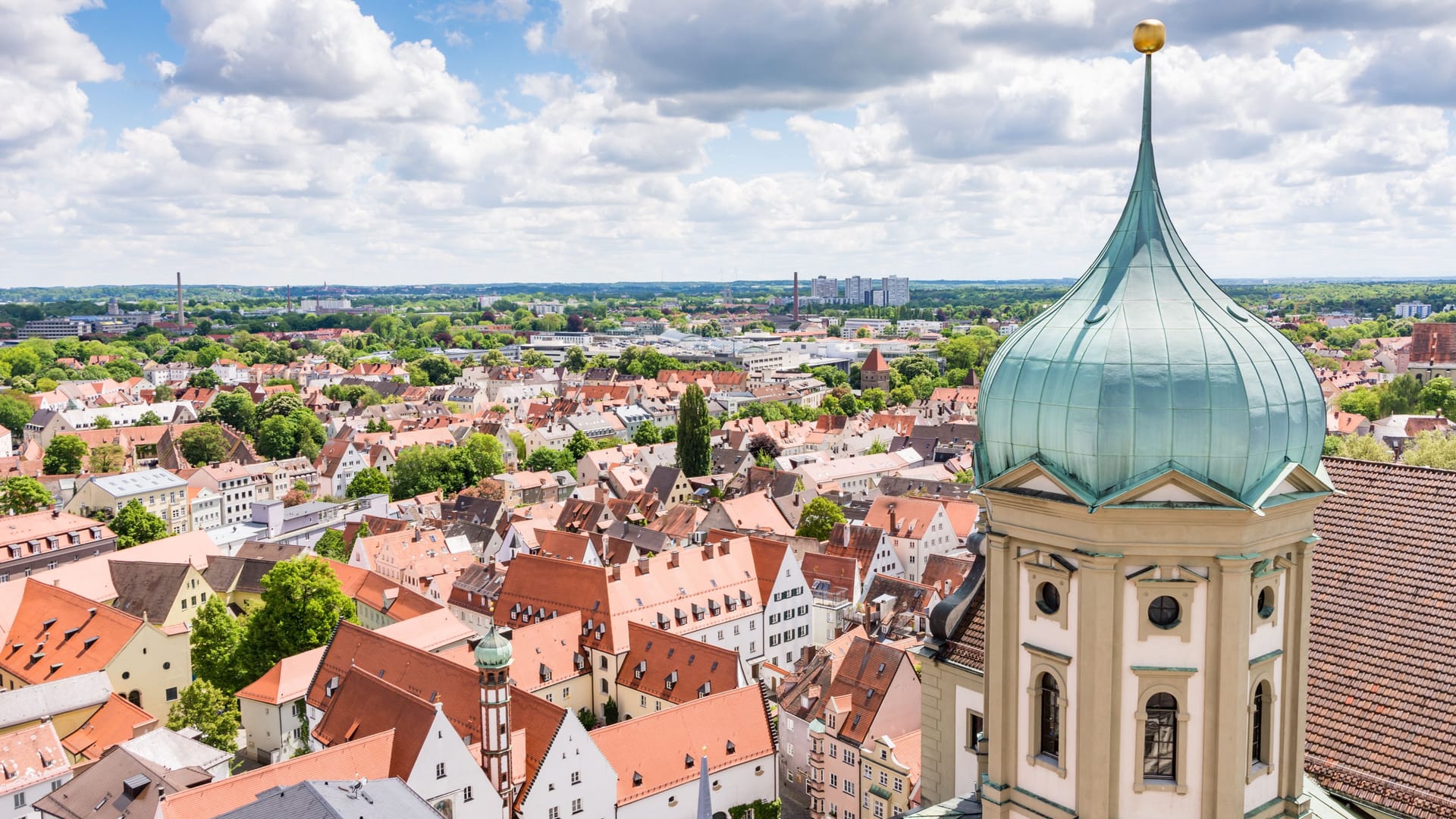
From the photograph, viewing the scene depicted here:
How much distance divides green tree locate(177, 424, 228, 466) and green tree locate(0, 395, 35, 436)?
44.9m

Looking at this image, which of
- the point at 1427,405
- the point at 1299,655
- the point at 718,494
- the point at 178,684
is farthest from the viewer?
the point at 1427,405

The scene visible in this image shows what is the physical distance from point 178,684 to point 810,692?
31495 millimetres

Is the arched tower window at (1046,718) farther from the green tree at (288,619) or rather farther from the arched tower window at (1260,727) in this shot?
the green tree at (288,619)

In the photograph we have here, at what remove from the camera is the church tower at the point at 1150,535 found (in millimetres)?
13609

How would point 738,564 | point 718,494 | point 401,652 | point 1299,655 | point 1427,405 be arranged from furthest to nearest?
point 1427,405, point 718,494, point 738,564, point 401,652, point 1299,655

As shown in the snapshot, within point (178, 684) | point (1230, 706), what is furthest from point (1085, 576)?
point (178, 684)

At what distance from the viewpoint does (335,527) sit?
8950cm

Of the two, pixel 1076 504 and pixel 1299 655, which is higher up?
pixel 1076 504

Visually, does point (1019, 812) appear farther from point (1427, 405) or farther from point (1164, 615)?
point (1427, 405)

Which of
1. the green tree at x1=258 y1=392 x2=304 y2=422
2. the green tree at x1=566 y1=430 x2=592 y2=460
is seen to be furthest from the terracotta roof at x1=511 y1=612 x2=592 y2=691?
the green tree at x1=258 y1=392 x2=304 y2=422

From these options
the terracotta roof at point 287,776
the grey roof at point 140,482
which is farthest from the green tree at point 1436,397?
the grey roof at point 140,482

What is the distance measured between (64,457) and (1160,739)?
5135 inches

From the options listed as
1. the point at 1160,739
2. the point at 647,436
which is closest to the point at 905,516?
the point at 647,436

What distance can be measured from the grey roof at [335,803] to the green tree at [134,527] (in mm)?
61512
